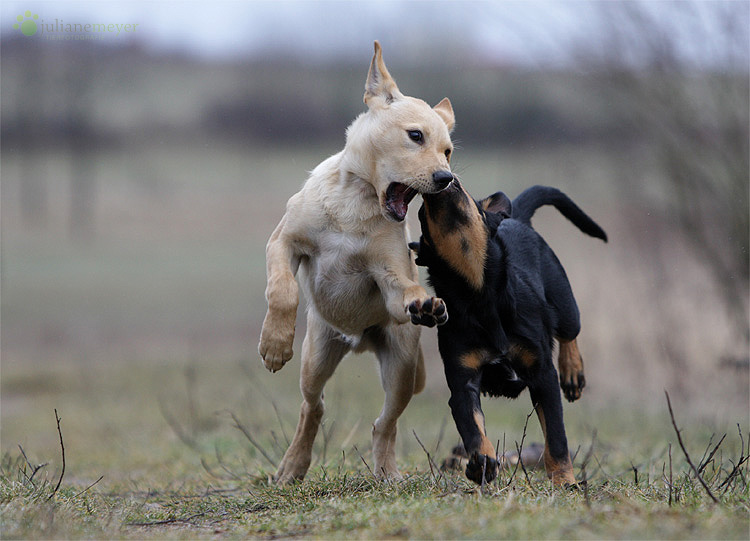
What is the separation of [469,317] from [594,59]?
643 centimetres

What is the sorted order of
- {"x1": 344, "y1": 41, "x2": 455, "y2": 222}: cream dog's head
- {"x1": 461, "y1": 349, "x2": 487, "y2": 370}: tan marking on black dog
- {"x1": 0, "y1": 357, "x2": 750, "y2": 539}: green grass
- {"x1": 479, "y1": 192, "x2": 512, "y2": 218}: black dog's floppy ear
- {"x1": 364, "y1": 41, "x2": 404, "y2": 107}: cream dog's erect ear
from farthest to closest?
1. {"x1": 364, "y1": 41, "x2": 404, "y2": 107}: cream dog's erect ear
2. {"x1": 479, "y1": 192, "x2": 512, "y2": 218}: black dog's floppy ear
3. {"x1": 344, "y1": 41, "x2": 455, "y2": 222}: cream dog's head
4. {"x1": 461, "y1": 349, "x2": 487, "y2": 370}: tan marking on black dog
5. {"x1": 0, "y1": 357, "x2": 750, "y2": 539}: green grass

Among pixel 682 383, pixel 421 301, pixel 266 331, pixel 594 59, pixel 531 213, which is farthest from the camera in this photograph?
pixel 594 59

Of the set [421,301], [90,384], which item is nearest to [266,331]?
[421,301]

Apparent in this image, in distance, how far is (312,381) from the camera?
208 inches

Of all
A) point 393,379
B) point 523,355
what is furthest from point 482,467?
point 393,379

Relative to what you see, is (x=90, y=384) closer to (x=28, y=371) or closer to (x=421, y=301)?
(x=28, y=371)

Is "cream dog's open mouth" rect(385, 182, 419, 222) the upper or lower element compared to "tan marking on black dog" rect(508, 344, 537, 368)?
upper

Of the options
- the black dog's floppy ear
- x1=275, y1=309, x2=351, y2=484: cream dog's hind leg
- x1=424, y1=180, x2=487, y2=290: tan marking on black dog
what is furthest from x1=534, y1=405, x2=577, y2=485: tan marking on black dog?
x1=275, y1=309, x2=351, y2=484: cream dog's hind leg

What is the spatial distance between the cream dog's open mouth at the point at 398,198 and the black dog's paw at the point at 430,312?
67cm

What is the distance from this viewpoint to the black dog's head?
4.10m

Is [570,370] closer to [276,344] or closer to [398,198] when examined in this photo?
[398,198]

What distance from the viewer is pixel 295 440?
5.32m

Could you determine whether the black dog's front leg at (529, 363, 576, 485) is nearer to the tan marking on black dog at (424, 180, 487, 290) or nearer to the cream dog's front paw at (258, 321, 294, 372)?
the tan marking on black dog at (424, 180, 487, 290)

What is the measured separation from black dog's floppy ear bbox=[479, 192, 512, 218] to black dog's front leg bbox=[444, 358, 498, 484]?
3.11ft
